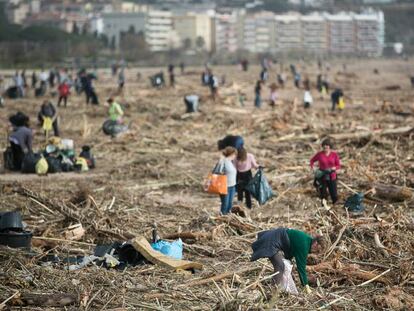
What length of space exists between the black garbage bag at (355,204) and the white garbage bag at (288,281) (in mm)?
4745

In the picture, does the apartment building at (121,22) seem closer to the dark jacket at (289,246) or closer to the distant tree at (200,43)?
the distant tree at (200,43)

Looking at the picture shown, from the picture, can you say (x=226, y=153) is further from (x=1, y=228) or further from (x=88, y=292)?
(x=88, y=292)

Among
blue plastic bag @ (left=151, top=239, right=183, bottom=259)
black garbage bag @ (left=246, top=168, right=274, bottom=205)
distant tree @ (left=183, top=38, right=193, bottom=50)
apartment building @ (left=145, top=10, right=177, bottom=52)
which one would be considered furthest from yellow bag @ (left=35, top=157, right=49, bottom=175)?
apartment building @ (left=145, top=10, right=177, bottom=52)

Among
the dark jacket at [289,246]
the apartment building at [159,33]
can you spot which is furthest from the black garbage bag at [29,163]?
the apartment building at [159,33]

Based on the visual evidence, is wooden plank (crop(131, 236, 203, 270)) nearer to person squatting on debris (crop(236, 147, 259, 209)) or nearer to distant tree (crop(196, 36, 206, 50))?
person squatting on debris (crop(236, 147, 259, 209))

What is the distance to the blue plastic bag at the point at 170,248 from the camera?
12453 mm

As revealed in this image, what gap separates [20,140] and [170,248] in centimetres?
894

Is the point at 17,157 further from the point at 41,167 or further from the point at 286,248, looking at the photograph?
the point at 286,248

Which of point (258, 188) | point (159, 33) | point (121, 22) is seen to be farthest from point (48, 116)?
point (159, 33)

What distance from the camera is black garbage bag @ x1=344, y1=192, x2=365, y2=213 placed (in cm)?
1573

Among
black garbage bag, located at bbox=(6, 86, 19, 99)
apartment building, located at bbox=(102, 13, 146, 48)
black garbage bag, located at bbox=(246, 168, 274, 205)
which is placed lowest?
apartment building, located at bbox=(102, 13, 146, 48)

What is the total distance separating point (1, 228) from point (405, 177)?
25.0ft

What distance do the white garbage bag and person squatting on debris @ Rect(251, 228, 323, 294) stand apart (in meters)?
0.03

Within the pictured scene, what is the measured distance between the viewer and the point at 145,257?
1214 cm
